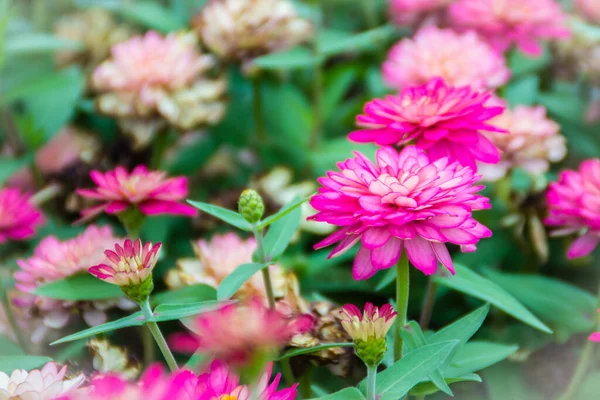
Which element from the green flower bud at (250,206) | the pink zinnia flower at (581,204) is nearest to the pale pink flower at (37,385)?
the green flower bud at (250,206)

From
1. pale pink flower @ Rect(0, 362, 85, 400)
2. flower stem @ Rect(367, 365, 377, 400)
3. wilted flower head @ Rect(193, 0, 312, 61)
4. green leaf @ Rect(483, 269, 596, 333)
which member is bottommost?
green leaf @ Rect(483, 269, 596, 333)

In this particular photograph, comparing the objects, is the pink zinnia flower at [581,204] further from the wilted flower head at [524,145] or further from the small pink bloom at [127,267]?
the small pink bloom at [127,267]

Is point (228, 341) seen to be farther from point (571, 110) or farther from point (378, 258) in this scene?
point (571, 110)

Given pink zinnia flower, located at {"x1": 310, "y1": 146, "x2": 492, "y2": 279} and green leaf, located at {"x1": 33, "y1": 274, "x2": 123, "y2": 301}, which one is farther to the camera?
green leaf, located at {"x1": 33, "y1": 274, "x2": 123, "y2": 301}

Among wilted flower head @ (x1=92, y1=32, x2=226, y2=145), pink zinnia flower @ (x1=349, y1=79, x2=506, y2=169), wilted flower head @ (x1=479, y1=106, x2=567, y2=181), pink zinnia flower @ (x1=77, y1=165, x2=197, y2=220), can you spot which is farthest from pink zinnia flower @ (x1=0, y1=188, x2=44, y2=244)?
wilted flower head @ (x1=479, y1=106, x2=567, y2=181)

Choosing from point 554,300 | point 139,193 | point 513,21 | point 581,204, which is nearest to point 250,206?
point 139,193

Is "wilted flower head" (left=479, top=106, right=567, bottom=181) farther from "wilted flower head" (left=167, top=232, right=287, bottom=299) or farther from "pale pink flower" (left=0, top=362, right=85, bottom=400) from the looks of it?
"pale pink flower" (left=0, top=362, right=85, bottom=400)
